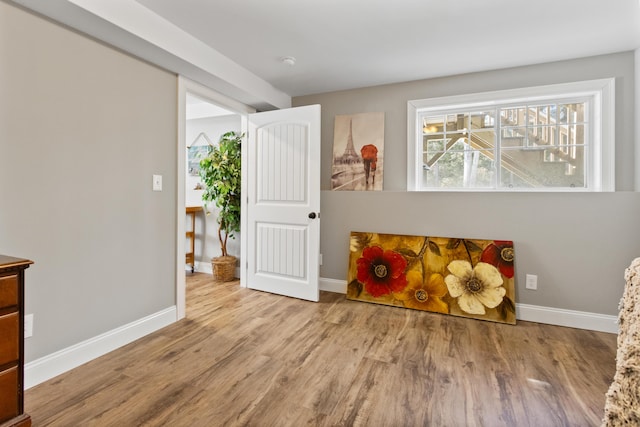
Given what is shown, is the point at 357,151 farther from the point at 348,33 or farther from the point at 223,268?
the point at 223,268

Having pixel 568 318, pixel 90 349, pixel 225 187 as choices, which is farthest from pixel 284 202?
pixel 568 318

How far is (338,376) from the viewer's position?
183 cm

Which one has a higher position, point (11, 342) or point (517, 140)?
point (517, 140)

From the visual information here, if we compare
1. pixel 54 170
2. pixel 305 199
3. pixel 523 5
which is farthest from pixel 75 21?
pixel 523 5

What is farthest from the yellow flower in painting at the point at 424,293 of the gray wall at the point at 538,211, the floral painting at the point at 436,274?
the gray wall at the point at 538,211

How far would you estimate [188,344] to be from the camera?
2199 mm

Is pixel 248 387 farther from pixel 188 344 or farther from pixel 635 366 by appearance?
pixel 635 366

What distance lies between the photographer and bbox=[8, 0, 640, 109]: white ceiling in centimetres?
190

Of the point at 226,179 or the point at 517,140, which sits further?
the point at 226,179

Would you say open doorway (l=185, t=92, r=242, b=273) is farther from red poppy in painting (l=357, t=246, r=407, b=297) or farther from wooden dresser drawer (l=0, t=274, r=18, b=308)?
wooden dresser drawer (l=0, t=274, r=18, b=308)

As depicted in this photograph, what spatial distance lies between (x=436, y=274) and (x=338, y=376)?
4.98 feet

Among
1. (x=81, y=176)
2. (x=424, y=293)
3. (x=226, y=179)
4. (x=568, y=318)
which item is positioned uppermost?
(x=226, y=179)

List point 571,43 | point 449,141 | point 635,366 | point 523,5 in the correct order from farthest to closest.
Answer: point 449,141
point 571,43
point 523,5
point 635,366

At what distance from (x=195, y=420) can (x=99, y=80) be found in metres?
2.09
